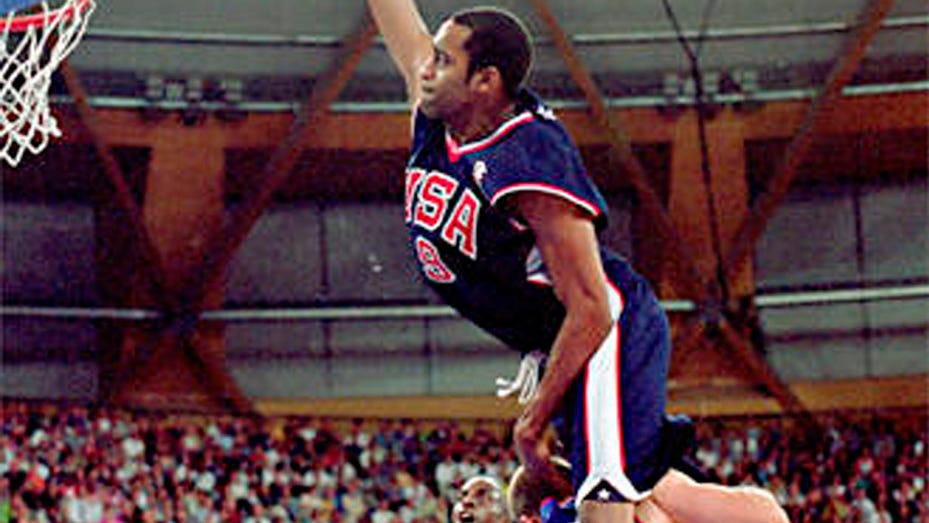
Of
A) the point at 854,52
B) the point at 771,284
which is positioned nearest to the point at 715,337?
the point at 771,284

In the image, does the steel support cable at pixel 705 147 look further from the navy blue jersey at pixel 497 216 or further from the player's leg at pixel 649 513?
the navy blue jersey at pixel 497 216

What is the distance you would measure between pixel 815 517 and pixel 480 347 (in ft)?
12.1

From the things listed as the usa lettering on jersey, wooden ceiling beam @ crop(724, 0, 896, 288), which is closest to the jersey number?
the usa lettering on jersey

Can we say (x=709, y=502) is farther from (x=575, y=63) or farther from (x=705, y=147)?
(x=705, y=147)

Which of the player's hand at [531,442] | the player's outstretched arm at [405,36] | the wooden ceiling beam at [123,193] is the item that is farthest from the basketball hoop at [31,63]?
the wooden ceiling beam at [123,193]

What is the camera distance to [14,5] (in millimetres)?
5438

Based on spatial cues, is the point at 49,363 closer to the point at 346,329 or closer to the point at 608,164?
the point at 346,329

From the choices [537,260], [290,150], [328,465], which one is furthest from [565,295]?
[290,150]

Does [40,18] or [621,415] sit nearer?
[621,415]

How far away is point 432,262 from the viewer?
11.8ft

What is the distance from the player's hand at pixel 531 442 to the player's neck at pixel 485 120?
2.11 feet

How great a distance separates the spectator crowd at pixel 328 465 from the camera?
41.1 ft

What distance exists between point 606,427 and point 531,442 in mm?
203

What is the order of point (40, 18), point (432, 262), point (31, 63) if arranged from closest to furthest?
point (432, 262), point (31, 63), point (40, 18)
